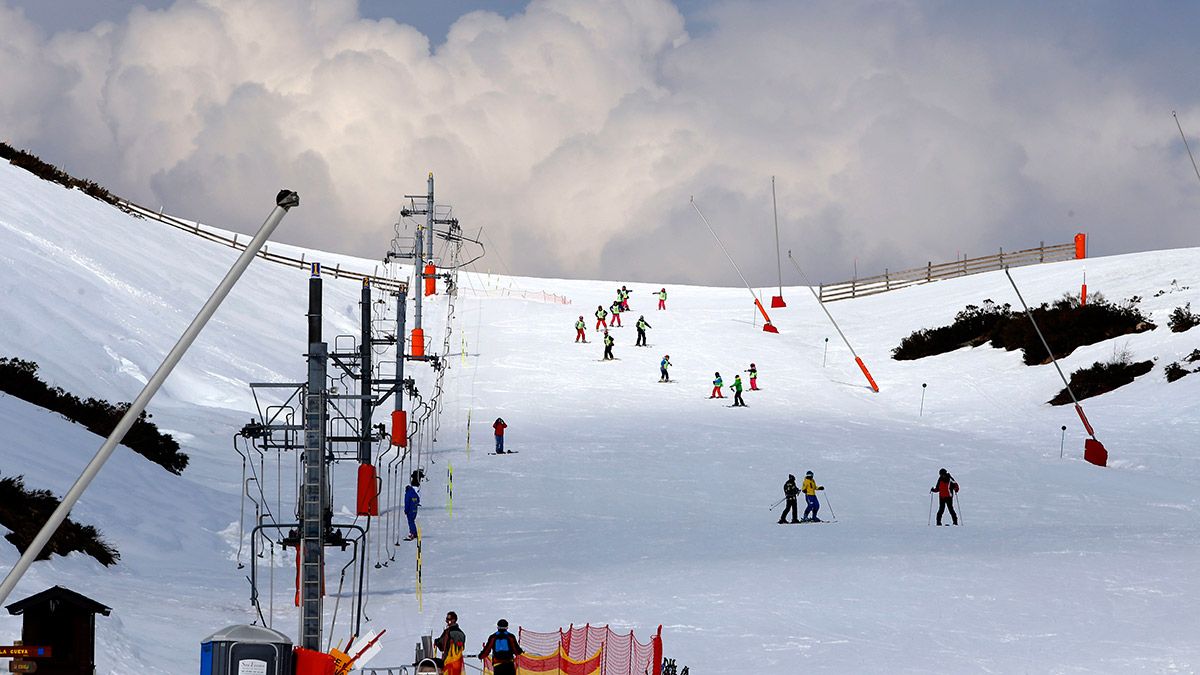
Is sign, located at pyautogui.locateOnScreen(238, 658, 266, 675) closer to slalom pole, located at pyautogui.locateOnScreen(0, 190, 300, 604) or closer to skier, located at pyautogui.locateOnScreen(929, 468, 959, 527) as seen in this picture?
slalom pole, located at pyautogui.locateOnScreen(0, 190, 300, 604)

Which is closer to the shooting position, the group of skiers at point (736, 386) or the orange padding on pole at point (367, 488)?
the orange padding on pole at point (367, 488)

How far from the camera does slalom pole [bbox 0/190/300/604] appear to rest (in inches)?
358

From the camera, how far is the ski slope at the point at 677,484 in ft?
59.7

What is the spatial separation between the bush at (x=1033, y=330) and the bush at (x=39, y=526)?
3591 cm

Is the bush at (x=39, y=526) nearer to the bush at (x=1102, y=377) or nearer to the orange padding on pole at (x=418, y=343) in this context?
the orange padding on pole at (x=418, y=343)

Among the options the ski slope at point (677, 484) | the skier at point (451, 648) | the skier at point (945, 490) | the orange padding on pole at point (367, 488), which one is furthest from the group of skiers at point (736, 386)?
the skier at point (451, 648)

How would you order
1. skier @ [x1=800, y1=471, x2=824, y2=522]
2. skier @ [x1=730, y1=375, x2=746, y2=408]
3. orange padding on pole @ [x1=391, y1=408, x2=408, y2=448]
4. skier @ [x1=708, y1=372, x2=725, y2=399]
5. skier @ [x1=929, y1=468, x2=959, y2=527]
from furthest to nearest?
skier @ [x1=708, y1=372, x2=725, y2=399]
skier @ [x1=730, y1=375, x2=746, y2=408]
orange padding on pole @ [x1=391, y1=408, x2=408, y2=448]
skier @ [x1=800, y1=471, x2=824, y2=522]
skier @ [x1=929, y1=468, x2=959, y2=527]

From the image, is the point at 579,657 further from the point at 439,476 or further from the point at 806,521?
the point at 439,476

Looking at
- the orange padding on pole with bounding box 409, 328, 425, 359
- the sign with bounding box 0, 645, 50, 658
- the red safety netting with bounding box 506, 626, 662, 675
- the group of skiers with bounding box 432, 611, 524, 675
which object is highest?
the orange padding on pole with bounding box 409, 328, 425, 359

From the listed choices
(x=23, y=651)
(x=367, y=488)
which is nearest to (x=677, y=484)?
(x=367, y=488)

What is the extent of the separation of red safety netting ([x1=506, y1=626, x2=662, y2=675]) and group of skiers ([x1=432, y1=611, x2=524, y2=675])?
18.9 inches

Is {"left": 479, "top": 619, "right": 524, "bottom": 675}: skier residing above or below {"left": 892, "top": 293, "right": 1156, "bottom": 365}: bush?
below

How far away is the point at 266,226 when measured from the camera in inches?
396

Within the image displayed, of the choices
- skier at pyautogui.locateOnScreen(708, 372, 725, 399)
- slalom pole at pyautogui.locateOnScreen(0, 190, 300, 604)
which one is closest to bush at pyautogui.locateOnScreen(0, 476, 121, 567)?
slalom pole at pyautogui.locateOnScreen(0, 190, 300, 604)
